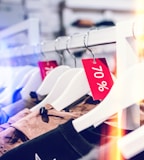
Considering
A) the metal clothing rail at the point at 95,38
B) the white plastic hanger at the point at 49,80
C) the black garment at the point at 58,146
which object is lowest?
the black garment at the point at 58,146

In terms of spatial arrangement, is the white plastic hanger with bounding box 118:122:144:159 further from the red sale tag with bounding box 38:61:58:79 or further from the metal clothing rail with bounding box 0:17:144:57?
the red sale tag with bounding box 38:61:58:79

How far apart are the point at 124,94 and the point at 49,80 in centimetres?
33

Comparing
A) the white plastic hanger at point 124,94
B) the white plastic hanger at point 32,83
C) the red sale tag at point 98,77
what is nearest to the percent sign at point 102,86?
the red sale tag at point 98,77

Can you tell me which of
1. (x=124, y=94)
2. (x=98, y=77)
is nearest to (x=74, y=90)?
(x=98, y=77)

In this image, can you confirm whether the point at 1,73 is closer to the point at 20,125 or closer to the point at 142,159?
the point at 20,125

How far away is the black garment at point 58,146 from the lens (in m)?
0.46

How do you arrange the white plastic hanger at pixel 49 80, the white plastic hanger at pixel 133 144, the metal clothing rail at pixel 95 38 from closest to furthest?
the white plastic hanger at pixel 133 144 < the metal clothing rail at pixel 95 38 < the white plastic hanger at pixel 49 80

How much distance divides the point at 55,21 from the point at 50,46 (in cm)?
110

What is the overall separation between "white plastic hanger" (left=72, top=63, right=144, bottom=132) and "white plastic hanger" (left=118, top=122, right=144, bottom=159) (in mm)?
73

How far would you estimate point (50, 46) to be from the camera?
76cm

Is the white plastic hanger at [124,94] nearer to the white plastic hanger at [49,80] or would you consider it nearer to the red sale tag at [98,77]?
the red sale tag at [98,77]

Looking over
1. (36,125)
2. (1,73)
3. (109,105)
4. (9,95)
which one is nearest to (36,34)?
(1,73)

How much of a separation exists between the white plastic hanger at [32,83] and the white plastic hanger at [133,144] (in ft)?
1.46

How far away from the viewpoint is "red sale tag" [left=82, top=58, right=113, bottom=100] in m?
0.54
